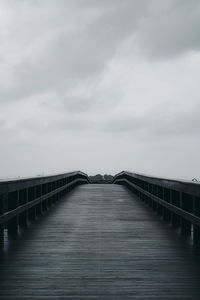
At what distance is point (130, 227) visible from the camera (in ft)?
37.7

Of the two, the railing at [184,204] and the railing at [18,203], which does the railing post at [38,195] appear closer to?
the railing at [18,203]

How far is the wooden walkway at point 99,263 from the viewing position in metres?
5.64

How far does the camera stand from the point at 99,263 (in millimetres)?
7203

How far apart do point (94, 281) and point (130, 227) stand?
18.0ft

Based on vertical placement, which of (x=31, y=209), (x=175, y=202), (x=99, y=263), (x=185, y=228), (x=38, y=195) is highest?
(x=38, y=195)

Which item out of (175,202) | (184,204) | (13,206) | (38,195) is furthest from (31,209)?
(184,204)

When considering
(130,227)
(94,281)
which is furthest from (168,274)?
(130,227)

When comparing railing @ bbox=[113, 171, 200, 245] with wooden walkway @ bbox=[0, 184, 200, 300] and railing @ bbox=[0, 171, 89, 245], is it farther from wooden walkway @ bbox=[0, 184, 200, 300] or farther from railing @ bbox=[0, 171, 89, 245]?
railing @ bbox=[0, 171, 89, 245]

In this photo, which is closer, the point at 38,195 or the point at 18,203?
the point at 18,203

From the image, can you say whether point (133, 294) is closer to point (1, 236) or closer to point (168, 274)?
point (168, 274)

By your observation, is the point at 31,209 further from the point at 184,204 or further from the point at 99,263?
the point at 99,263

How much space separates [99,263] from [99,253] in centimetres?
84

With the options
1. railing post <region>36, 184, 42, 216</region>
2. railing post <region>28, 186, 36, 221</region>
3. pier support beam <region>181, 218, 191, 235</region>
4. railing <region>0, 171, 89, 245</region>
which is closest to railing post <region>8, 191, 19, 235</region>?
railing <region>0, 171, 89, 245</region>

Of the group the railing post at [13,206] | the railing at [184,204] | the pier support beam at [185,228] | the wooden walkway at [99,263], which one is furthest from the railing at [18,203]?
the pier support beam at [185,228]
